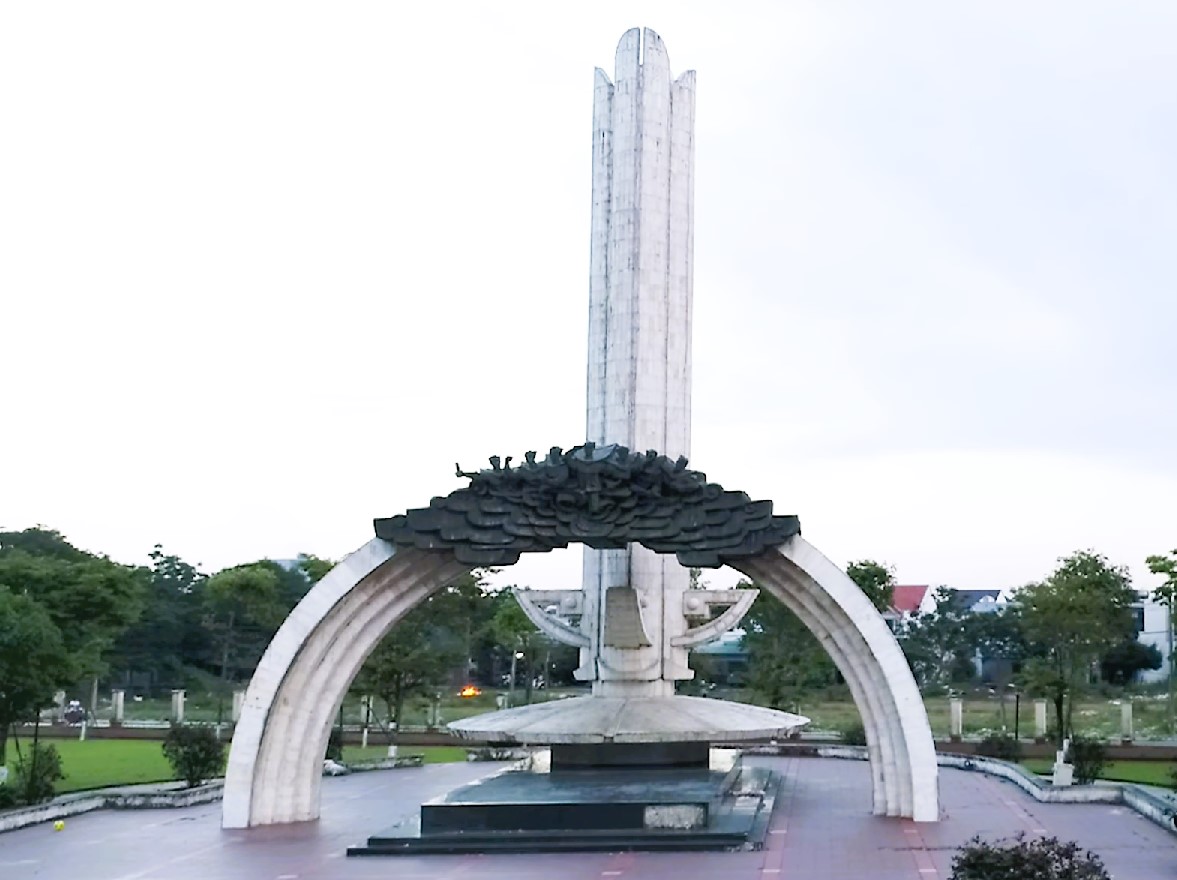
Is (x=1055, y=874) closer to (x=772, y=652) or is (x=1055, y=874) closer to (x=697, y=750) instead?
(x=697, y=750)

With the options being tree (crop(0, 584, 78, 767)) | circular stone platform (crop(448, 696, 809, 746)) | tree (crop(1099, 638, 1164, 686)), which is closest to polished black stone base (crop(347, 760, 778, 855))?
circular stone platform (crop(448, 696, 809, 746))

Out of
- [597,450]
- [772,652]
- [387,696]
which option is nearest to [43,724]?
[387,696]

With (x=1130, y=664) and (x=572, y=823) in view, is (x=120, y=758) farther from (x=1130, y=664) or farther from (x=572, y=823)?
(x=1130, y=664)

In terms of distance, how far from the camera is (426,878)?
62.4 ft

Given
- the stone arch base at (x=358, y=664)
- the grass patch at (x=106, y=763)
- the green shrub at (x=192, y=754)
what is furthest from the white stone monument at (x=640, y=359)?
the grass patch at (x=106, y=763)

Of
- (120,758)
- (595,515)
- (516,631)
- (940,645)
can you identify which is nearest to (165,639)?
(516,631)

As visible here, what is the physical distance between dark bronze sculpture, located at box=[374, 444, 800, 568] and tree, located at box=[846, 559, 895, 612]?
26291 millimetres

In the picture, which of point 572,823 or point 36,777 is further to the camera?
point 36,777

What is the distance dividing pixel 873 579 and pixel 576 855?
30342mm

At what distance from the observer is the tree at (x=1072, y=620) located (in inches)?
1548

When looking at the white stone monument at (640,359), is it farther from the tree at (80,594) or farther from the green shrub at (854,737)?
the green shrub at (854,737)

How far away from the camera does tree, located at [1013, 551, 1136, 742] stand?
3931 centimetres

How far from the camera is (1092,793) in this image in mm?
27234

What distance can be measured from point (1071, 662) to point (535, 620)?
63.0 feet
